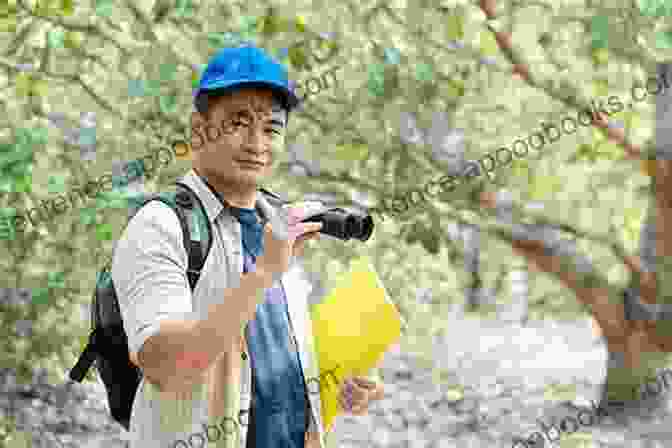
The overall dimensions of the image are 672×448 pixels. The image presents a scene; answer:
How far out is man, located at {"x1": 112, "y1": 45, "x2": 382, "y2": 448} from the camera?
5.88ft

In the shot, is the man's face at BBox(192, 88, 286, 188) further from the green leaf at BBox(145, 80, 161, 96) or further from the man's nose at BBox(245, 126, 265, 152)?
the green leaf at BBox(145, 80, 161, 96)

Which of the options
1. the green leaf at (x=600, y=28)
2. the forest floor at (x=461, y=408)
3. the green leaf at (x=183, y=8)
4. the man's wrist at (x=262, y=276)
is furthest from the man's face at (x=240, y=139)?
the forest floor at (x=461, y=408)

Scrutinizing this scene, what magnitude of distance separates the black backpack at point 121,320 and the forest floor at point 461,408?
2808 mm

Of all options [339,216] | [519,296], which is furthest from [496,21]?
[519,296]

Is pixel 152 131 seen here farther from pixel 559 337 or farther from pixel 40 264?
pixel 559 337

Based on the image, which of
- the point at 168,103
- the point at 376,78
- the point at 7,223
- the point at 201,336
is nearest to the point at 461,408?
the point at 376,78

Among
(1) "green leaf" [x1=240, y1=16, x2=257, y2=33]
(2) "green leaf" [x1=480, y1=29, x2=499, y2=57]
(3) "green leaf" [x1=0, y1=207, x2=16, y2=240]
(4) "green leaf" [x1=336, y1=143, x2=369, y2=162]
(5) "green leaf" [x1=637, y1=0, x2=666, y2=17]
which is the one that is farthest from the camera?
(4) "green leaf" [x1=336, y1=143, x2=369, y2=162]

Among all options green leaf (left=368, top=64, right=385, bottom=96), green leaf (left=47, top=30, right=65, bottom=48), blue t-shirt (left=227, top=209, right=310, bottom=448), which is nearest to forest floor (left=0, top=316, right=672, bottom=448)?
green leaf (left=368, top=64, right=385, bottom=96)

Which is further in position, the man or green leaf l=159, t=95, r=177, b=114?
green leaf l=159, t=95, r=177, b=114

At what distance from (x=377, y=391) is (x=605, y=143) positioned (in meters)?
4.66

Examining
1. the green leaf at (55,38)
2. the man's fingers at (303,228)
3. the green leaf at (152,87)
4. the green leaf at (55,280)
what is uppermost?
the green leaf at (55,38)

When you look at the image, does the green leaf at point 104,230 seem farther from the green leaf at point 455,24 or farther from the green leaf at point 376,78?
the green leaf at point 455,24

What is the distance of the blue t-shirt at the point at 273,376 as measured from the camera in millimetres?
2064

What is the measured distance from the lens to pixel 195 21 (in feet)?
16.2
